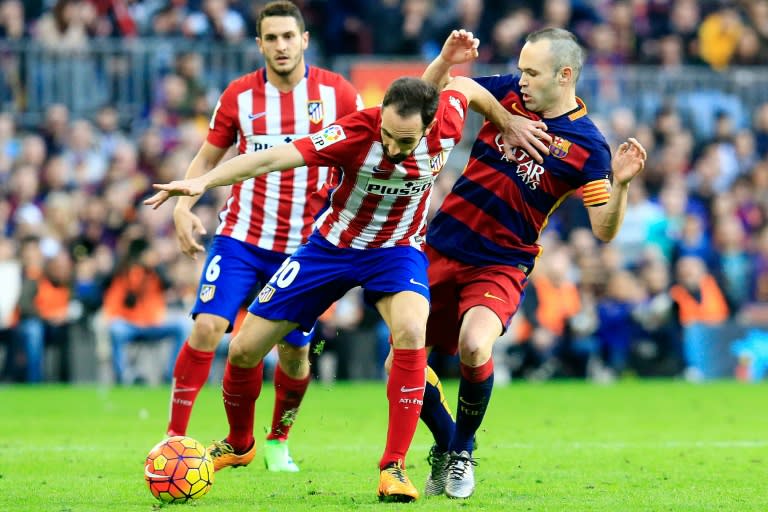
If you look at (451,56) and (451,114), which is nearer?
(451,114)

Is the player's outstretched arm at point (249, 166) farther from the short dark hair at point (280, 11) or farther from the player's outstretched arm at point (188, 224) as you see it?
the short dark hair at point (280, 11)

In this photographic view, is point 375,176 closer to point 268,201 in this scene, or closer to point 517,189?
point 517,189

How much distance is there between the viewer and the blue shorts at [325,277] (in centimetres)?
775

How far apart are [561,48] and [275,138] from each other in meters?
2.09

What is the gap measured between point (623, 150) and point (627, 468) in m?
2.28

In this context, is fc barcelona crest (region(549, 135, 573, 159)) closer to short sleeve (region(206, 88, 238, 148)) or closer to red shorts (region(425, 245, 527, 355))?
red shorts (region(425, 245, 527, 355))

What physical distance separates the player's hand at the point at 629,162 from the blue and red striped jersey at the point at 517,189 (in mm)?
364

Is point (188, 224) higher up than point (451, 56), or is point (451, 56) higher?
point (451, 56)

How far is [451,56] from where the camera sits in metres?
7.95

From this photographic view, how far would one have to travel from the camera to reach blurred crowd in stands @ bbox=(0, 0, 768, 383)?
17.2 m

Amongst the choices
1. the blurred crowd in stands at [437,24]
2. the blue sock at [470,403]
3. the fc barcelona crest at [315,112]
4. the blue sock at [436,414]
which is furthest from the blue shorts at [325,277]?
the blurred crowd in stands at [437,24]

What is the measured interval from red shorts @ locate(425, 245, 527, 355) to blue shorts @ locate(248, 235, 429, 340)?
307 mm

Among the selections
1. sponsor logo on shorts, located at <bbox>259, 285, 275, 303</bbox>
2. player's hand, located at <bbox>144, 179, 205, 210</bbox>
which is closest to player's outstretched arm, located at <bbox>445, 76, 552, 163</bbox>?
sponsor logo on shorts, located at <bbox>259, 285, 275, 303</bbox>

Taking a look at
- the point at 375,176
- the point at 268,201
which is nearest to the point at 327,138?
the point at 375,176
